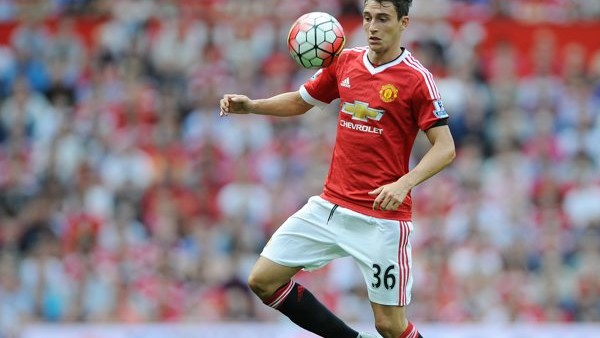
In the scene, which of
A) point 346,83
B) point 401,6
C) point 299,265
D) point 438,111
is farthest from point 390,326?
point 401,6

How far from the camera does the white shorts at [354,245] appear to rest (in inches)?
314

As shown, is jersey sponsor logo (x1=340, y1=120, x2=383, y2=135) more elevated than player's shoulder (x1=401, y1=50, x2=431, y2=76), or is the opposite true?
player's shoulder (x1=401, y1=50, x2=431, y2=76)

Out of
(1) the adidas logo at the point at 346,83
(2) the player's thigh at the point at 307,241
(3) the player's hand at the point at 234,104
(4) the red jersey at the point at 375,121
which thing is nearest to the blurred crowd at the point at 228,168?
(2) the player's thigh at the point at 307,241

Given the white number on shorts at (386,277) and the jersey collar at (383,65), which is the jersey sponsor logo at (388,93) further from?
the white number on shorts at (386,277)

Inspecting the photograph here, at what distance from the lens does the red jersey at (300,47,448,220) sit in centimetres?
775

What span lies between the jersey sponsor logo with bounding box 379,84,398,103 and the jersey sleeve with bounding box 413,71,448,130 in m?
0.12

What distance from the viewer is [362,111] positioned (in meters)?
7.86

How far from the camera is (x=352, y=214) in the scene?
801cm

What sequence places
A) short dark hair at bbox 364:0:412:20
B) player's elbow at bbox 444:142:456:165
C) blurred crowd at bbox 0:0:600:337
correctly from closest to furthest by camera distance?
player's elbow at bbox 444:142:456:165 < short dark hair at bbox 364:0:412:20 < blurred crowd at bbox 0:0:600:337

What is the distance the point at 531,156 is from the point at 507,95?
39.5 inches

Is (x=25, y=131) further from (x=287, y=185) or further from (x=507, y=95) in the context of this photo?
(x=507, y=95)

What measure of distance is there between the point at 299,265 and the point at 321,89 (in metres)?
1.15

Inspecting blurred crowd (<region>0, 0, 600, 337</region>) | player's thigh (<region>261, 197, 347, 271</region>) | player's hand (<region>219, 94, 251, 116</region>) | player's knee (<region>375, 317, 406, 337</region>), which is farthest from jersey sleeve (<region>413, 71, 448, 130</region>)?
blurred crowd (<region>0, 0, 600, 337</region>)

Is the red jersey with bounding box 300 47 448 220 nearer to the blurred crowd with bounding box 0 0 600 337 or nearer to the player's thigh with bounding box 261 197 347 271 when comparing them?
the player's thigh with bounding box 261 197 347 271
